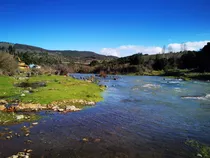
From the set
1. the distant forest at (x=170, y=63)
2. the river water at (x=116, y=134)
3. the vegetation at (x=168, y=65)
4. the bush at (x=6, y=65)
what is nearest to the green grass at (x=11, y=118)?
the river water at (x=116, y=134)

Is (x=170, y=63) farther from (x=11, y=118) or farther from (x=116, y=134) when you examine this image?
(x=11, y=118)

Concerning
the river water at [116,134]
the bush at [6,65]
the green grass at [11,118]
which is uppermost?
the bush at [6,65]

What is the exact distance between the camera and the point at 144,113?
85.5 ft

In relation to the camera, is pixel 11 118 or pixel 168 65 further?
pixel 168 65

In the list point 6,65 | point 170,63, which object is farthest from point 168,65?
point 6,65

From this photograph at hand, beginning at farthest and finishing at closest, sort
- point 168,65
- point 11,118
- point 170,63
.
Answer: point 170,63 < point 168,65 < point 11,118

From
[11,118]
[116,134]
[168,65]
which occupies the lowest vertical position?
[116,134]

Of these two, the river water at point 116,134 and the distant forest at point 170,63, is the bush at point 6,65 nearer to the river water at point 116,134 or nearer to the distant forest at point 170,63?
the river water at point 116,134

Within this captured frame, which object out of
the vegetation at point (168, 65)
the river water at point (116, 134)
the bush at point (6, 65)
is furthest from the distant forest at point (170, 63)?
the river water at point (116, 134)

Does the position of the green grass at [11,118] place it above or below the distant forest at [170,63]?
below

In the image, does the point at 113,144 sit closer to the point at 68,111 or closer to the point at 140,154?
the point at 140,154

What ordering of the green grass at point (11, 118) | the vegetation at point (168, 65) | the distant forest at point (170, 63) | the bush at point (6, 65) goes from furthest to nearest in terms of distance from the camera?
1. the vegetation at point (168, 65)
2. the distant forest at point (170, 63)
3. the bush at point (6, 65)
4. the green grass at point (11, 118)

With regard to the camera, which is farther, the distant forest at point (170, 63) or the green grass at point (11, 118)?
the distant forest at point (170, 63)

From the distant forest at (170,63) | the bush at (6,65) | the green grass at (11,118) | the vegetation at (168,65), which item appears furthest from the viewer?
the vegetation at (168,65)
